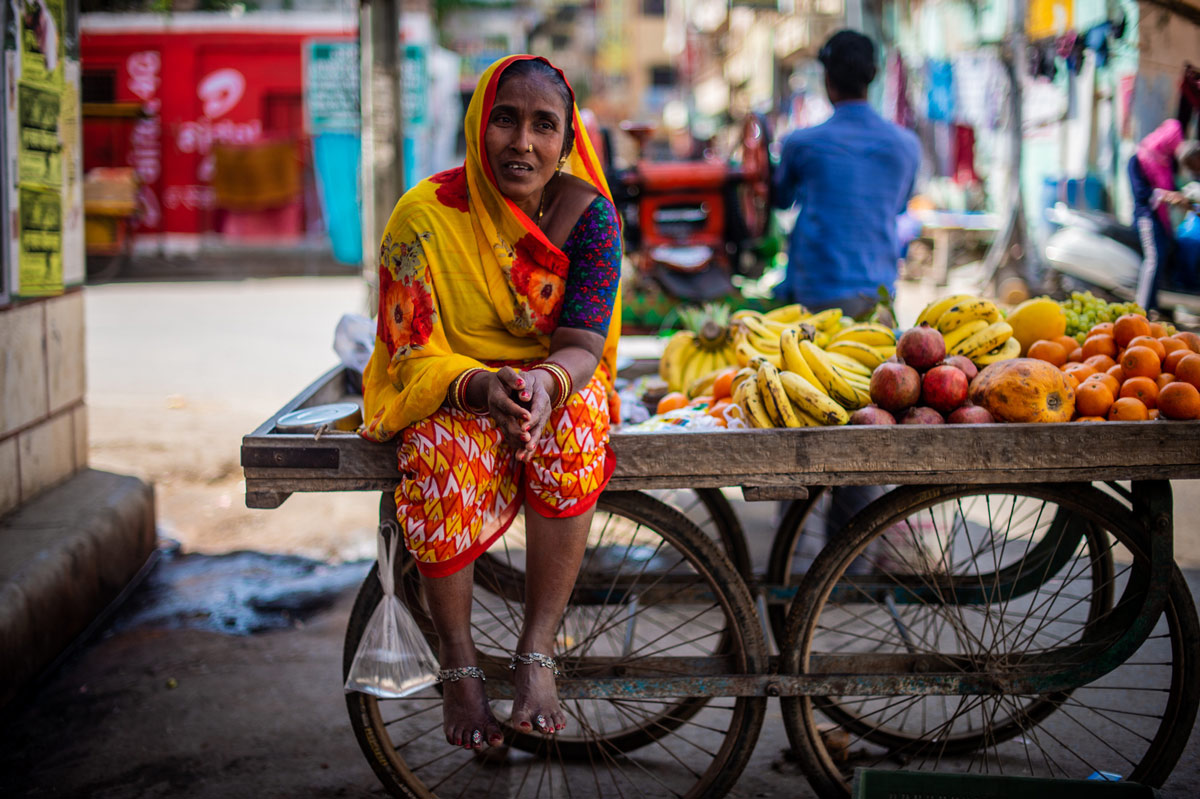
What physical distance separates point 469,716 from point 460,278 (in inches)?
37.9

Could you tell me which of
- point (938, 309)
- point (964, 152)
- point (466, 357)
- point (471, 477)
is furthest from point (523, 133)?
point (964, 152)

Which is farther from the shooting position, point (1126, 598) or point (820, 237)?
point (820, 237)

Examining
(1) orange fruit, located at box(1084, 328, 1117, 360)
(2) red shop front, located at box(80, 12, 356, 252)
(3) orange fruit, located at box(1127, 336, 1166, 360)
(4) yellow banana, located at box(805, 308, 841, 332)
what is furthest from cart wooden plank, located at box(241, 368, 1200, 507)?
(2) red shop front, located at box(80, 12, 356, 252)

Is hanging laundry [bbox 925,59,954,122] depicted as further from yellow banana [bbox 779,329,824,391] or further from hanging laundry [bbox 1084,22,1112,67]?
yellow banana [bbox 779,329,824,391]

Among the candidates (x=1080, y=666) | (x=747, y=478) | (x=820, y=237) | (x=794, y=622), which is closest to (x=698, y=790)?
(x=794, y=622)

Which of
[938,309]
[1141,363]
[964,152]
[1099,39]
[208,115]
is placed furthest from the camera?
[208,115]

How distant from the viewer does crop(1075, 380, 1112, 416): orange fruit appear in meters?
2.27

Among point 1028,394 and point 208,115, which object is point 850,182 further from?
point 208,115

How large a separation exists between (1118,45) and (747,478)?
356 inches

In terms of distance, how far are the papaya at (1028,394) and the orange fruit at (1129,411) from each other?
0.09 meters

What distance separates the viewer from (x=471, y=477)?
2.00m

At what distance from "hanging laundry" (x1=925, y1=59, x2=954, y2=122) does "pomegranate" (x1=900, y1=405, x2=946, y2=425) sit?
36.9ft

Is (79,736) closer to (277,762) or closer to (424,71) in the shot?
(277,762)

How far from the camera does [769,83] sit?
2255cm
